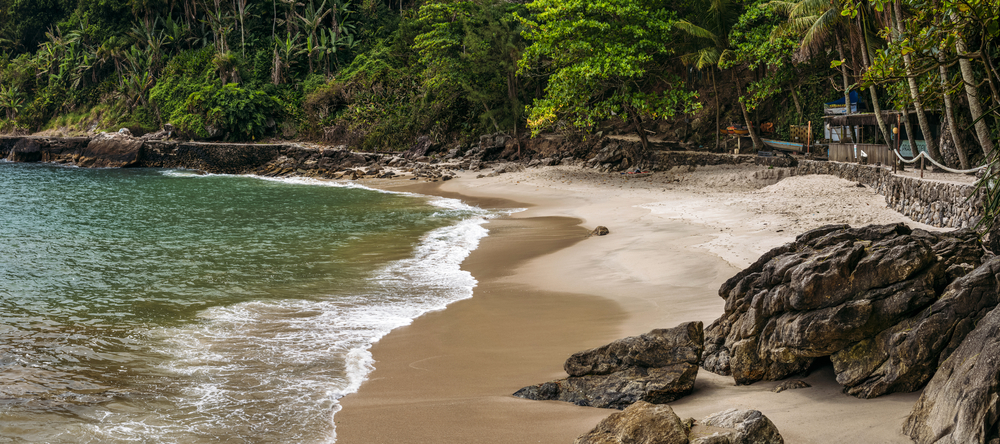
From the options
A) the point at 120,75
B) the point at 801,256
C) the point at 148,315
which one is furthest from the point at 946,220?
the point at 120,75

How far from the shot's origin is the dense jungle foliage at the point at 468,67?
60.1ft

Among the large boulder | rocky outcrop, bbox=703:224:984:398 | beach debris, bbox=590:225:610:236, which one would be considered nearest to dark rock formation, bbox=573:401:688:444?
rocky outcrop, bbox=703:224:984:398

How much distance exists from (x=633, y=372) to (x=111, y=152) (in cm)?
5488

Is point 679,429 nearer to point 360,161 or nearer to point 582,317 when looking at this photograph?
point 582,317

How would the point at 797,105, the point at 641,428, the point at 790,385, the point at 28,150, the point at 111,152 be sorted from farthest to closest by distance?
the point at 28,150 < the point at 111,152 < the point at 797,105 < the point at 790,385 < the point at 641,428

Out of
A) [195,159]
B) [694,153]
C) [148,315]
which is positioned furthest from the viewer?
[195,159]

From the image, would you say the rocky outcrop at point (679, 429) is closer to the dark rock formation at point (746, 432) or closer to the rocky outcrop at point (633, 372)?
the dark rock formation at point (746, 432)

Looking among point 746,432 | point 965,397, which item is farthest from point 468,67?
point 965,397

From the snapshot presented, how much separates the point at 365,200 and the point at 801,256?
22206 mm

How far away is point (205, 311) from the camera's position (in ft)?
31.9

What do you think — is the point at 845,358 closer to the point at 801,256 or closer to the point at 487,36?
the point at 801,256

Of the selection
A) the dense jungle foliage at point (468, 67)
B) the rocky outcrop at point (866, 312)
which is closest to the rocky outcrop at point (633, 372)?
the rocky outcrop at point (866, 312)

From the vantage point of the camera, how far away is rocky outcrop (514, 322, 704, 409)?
5.31 m

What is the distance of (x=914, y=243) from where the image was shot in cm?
491
